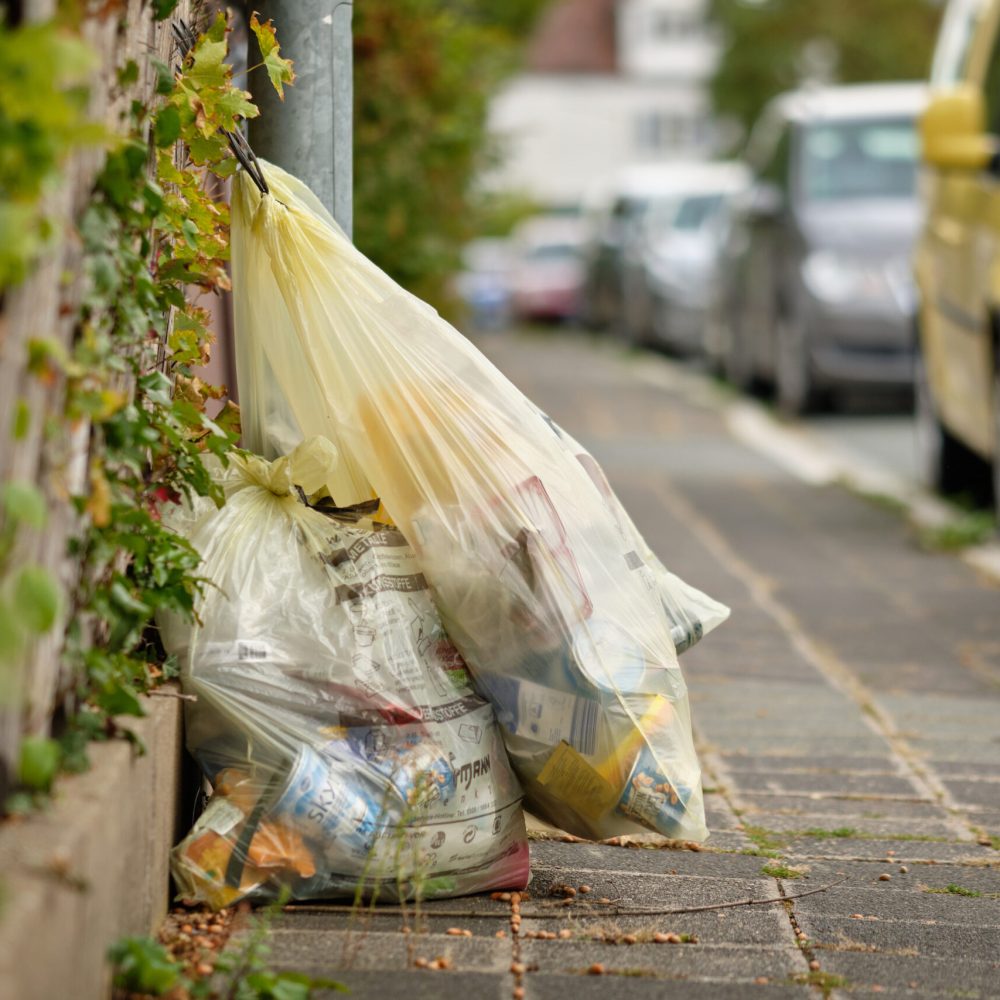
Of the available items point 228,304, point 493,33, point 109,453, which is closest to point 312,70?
point 109,453

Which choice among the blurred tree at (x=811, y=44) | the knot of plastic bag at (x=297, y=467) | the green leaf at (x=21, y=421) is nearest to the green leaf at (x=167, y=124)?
the knot of plastic bag at (x=297, y=467)

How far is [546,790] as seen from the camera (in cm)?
299

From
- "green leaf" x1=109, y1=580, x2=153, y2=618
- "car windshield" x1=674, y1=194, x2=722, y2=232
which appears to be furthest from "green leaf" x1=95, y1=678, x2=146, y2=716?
"car windshield" x1=674, y1=194, x2=722, y2=232

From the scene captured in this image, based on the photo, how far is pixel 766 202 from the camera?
12070 millimetres

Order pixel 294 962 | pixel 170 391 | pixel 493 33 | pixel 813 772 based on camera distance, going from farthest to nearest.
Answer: pixel 493 33, pixel 813 772, pixel 170 391, pixel 294 962

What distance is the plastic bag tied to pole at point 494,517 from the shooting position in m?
2.90

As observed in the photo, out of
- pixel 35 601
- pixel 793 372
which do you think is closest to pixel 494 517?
pixel 35 601

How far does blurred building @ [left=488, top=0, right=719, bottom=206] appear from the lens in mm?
62062

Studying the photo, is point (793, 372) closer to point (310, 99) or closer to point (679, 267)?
point (679, 267)

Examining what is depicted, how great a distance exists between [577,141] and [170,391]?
6071 centimetres

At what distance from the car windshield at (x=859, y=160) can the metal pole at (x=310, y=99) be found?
8271 millimetres

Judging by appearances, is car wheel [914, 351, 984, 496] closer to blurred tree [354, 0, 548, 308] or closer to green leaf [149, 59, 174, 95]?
blurred tree [354, 0, 548, 308]

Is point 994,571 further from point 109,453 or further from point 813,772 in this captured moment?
point 109,453

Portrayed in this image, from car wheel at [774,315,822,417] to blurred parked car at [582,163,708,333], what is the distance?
22.2ft
